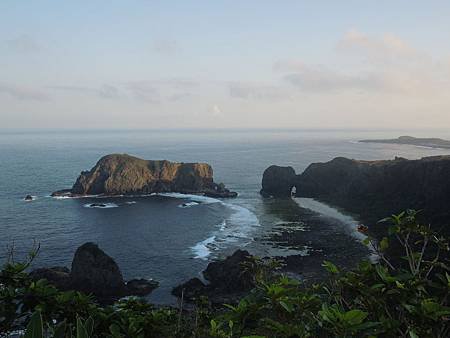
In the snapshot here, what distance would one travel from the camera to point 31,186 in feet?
351

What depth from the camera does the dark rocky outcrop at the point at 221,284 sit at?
4244cm

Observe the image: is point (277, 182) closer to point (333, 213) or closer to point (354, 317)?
point (333, 213)

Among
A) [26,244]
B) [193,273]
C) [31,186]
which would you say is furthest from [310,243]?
[31,186]

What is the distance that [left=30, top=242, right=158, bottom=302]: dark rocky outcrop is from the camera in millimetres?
43312

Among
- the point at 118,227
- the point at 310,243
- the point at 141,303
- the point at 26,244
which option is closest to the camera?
the point at 141,303

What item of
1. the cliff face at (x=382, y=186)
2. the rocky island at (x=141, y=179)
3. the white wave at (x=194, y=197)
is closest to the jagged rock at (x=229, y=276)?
the cliff face at (x=382, y=186)

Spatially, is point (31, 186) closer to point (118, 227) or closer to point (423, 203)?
point (118, 227)

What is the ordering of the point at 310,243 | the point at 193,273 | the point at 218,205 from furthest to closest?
the point at 218,205 < the point at 310,243 < the point at 193,273

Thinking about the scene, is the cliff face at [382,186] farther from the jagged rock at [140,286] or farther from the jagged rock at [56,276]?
the jagged rock at [56,276]

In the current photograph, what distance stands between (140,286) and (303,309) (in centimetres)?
4106

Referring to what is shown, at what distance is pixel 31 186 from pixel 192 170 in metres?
37.9

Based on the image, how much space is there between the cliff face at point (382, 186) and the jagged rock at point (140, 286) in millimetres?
39030

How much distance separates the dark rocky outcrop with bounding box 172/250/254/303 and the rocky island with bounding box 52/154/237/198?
A: 52709 millimetres

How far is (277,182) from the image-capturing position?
10525 cm
